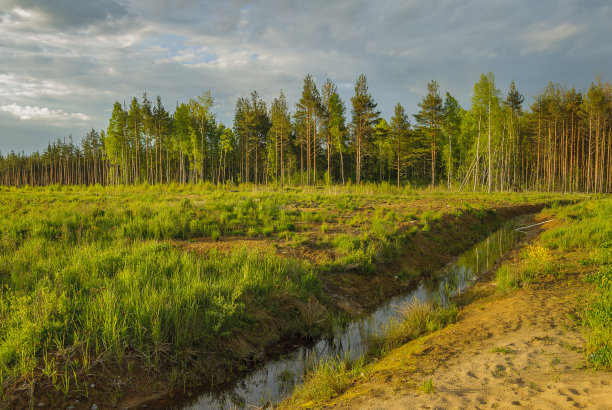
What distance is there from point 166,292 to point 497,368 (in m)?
4.76

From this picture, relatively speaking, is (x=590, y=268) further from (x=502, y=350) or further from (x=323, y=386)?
(x=323, y=386)

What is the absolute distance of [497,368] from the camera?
3883mm

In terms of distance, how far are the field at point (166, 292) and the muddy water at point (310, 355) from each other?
1.00ft

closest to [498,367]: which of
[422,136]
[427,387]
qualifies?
[427,387]

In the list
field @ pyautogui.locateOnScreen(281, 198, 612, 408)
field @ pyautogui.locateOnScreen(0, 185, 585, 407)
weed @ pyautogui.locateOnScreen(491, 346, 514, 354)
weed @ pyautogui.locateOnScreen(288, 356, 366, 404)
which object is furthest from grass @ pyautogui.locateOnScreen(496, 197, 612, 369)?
weed @ pyautogui.locateOnScreen(288, 356, 366, 404)

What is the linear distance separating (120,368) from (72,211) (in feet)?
31.2

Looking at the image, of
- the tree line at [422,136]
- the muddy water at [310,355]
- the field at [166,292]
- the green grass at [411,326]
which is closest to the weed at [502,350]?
the green grass at [411,326]

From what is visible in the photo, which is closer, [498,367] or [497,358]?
[498,367]

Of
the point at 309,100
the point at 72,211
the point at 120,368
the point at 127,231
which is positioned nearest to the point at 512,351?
the point at 120,368

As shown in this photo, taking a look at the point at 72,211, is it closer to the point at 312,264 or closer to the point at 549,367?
the point at 312,264

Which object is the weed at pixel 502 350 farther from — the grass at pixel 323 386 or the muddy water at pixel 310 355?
the muddy water at pixel 310 355

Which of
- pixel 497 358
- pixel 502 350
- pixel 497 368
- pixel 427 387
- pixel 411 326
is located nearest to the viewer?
pixel 427 387

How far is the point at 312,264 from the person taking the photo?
8.20 metres

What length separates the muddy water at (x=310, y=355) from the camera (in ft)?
14.3
